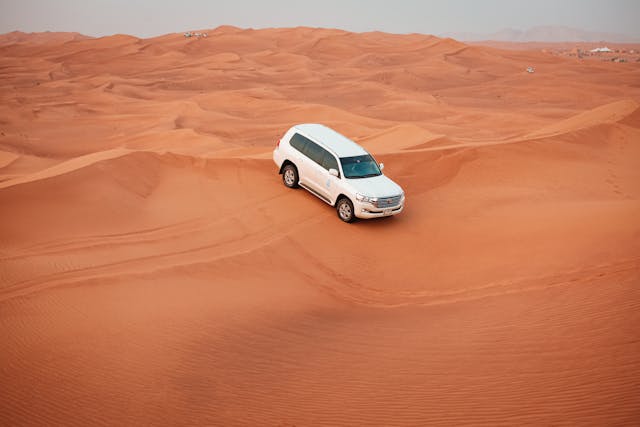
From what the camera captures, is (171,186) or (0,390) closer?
(0,390)

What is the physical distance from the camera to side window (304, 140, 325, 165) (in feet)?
36.3

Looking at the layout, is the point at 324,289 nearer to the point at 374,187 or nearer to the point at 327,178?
the point at 374,187

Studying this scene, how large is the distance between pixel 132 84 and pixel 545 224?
37.3 meters

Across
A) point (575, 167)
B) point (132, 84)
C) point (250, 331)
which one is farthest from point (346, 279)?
point (132, 84)

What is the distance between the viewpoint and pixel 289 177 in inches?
472

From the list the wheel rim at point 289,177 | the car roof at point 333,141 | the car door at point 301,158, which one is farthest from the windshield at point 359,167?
the wheel rim at point 289,177

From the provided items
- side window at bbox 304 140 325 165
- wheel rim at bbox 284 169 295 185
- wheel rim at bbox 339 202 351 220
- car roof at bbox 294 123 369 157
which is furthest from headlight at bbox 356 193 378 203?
wheel rim at bbox 284 169 295 185

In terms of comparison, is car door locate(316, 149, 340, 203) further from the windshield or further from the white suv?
the windshield

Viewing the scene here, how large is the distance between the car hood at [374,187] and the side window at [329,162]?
1.89 feet

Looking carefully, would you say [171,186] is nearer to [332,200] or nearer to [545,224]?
[332,200]

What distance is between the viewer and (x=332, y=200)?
35.2 feet

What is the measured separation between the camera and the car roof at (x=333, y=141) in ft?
36.1

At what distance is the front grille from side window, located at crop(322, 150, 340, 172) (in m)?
1.42

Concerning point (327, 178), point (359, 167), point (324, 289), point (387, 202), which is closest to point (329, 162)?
point (327, 178)
